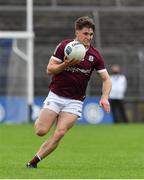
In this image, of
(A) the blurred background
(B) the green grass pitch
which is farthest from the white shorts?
(A) the blurred background

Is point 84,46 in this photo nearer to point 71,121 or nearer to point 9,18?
point 71,121

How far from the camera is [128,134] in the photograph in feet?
72.7

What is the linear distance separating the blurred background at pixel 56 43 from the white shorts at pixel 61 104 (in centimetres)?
1721

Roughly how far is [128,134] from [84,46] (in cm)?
1153

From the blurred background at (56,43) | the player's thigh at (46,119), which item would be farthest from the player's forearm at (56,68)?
the blurred background at (56,43)

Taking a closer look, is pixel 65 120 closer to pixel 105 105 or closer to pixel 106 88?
pixel 105 105

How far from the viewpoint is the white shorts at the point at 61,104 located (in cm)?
1112

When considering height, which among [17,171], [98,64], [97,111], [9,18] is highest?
[98,64]

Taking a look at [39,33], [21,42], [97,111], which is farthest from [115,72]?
[39,33]

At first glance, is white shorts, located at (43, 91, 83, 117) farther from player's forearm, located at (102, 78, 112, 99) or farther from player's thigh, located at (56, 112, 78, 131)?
player's forearm, located at (102, 78, 112, 99)

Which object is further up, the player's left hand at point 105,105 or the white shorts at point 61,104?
the player's left hand at point 105,105

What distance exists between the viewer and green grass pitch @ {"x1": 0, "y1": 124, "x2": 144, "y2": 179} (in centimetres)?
1049

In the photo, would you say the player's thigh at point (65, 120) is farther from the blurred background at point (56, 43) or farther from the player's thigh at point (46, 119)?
the blurred background at point (56, 43)

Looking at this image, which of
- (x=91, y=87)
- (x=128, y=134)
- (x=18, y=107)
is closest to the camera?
(x=128, y=134)
